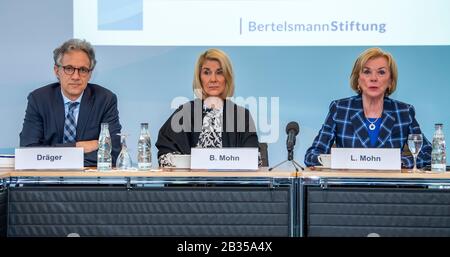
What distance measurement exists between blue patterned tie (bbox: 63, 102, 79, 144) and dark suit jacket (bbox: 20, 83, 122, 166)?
3 centimetres

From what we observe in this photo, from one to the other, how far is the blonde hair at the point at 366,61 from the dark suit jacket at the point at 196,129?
712mm

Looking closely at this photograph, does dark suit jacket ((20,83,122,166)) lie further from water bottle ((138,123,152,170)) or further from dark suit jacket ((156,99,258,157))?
water bottle ((138,123,152,170))

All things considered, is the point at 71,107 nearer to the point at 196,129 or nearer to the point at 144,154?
the point at 196,129

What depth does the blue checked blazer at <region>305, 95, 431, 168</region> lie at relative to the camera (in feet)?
12.0

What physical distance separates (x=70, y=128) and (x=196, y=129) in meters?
0.86

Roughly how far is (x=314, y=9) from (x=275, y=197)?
1874mm

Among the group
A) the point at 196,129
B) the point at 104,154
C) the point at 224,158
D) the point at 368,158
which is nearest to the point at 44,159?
the point at 104,154

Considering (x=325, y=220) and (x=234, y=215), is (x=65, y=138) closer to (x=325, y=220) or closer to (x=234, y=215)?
(x=234, y=215)

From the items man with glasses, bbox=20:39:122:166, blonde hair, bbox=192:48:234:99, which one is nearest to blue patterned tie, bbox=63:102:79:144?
man with glasses, bbox=20:39:122:166

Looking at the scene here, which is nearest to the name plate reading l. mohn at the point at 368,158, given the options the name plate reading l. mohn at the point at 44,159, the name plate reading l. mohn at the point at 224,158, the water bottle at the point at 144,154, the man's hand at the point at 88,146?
the name plate reading l. mohn at the point at 224,158

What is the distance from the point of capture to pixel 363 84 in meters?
3.85

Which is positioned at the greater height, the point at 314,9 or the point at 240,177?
the point at 314,9

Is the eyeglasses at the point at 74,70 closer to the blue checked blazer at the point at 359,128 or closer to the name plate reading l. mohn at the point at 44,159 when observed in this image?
the name plate reading l. mohn at the point at 44,159
